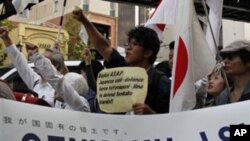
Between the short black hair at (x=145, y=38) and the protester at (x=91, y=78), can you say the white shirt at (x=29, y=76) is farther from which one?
the short black hair at (x=145, y=38)

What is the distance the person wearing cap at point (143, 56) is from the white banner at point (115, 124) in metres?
0.28

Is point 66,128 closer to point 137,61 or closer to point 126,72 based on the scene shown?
point 126,72

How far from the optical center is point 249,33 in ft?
71.6

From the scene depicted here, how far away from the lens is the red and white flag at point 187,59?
324cm

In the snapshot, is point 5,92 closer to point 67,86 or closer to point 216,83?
point 67,86

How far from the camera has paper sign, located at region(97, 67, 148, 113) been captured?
10.1 ft

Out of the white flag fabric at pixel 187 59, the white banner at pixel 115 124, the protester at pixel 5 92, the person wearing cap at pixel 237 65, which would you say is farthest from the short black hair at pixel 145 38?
the protester at pixel 5 92

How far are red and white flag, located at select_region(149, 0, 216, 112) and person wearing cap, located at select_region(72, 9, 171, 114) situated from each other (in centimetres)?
19

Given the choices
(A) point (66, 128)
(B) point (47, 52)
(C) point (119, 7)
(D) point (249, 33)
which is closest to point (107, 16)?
(C) point (119, 7)

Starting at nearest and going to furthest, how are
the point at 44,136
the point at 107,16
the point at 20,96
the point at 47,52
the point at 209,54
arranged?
the point at 44,136 → the point at 209,54 → the point at 20,96 → the point at 47,52 → the point at 107,16

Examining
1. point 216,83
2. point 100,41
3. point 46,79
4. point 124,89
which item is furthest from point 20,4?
point 124,89

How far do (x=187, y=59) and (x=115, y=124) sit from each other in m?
0.62

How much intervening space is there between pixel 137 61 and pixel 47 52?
165 cm

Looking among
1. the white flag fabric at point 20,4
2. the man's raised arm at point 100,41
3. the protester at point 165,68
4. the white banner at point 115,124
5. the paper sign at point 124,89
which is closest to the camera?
the white banner at point 115,124
